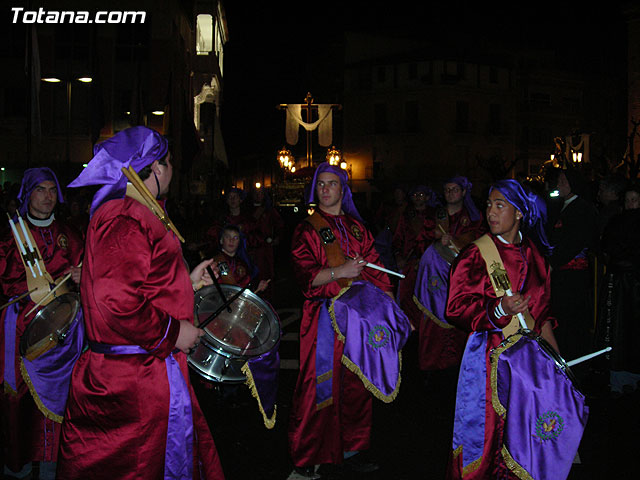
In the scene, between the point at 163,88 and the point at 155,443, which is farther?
the point at 163,88

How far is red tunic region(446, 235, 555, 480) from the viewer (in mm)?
3910

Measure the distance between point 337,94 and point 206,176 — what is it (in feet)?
69.1

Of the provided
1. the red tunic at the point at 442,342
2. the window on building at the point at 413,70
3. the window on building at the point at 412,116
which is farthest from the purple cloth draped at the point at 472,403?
the window on building at the point at 413,70

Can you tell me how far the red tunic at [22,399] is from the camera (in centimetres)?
500

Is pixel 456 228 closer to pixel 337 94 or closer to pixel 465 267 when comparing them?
pixel 465 267

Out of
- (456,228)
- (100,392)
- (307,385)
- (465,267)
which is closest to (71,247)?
(307,385)

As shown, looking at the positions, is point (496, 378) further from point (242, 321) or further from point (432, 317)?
point (432, 317)

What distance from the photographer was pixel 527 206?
165 inches

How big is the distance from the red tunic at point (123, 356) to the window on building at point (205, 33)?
125ft

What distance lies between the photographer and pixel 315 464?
4961 millimetres

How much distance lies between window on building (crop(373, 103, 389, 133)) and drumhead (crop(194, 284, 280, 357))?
49090 mm

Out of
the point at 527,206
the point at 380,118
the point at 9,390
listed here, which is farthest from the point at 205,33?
the point at 527,206

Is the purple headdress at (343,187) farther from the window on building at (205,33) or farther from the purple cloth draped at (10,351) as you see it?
the window on building at (205,33)

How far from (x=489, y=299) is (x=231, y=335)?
157 centimetres
